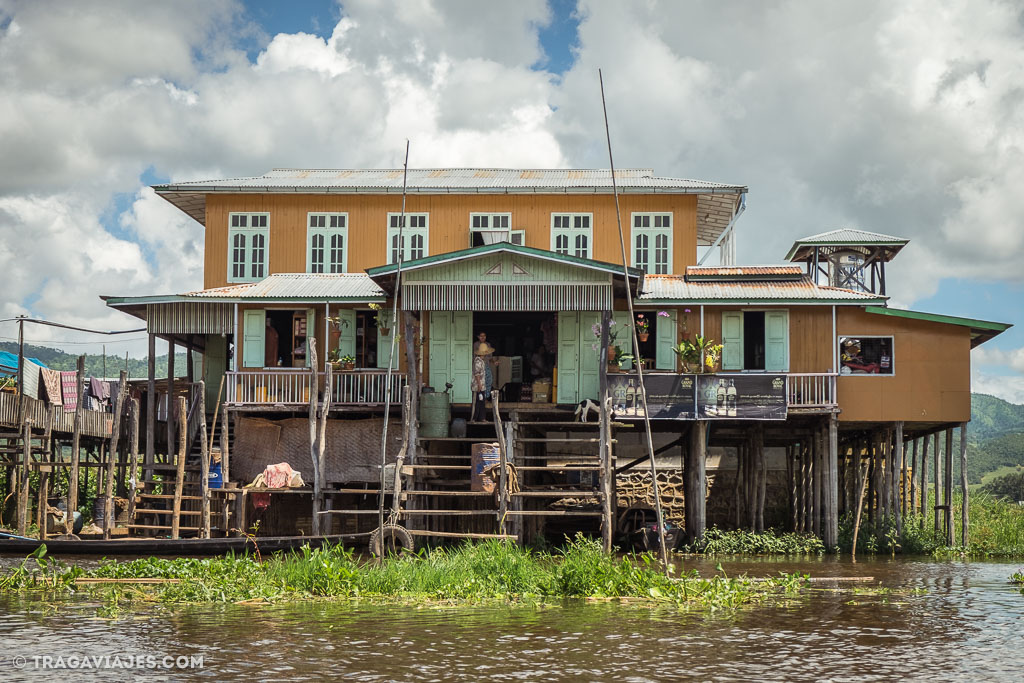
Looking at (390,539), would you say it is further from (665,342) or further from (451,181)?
(451,181)

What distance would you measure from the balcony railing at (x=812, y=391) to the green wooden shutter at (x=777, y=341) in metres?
0.46

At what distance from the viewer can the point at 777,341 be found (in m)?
25.0

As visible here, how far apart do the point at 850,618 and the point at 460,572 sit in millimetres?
5554

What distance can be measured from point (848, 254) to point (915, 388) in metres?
6.91

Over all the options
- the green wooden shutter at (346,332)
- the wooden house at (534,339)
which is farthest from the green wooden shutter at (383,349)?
the green wooden shutter at (346,332)

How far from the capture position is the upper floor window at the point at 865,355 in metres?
25.0

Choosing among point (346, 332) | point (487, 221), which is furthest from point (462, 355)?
point (487, 221)

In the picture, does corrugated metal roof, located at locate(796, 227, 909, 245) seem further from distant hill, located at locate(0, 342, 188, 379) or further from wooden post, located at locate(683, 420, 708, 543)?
distant hill, located at locate(0, 342, 188, 379)

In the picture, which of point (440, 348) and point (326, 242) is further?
point (326, 242)

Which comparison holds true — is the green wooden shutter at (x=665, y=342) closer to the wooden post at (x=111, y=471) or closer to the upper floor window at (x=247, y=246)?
the upper floor window at (x=247, y=246)

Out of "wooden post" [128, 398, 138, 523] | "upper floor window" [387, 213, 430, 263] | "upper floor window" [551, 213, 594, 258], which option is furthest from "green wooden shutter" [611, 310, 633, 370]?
"wooden post" [128, 398, 138, 523]

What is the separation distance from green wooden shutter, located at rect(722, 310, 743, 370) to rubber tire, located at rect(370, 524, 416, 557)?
8.80m

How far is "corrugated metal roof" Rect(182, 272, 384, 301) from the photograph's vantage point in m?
25.2

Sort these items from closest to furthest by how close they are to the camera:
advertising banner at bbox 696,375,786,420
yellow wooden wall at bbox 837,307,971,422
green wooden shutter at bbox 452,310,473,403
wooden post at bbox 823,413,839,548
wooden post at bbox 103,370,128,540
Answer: wooden post at bbox 103,370,128,540 → advertising banner at bbox 696,375,786,420 → wooden post at bbox 823,413,839,548 → yellow wooden wall at bbox 837,307,971,422 → green wooden shutter at bbox 452,310,473,403
